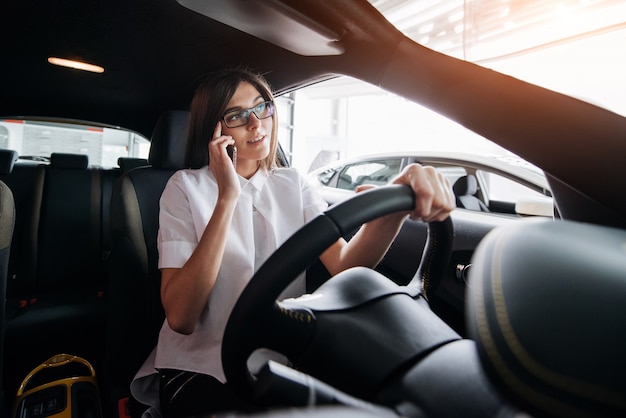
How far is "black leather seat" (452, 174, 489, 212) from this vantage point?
2.20 metres

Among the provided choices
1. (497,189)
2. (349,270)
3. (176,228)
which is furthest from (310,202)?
(497,189)

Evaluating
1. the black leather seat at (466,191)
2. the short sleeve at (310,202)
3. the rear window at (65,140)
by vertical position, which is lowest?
the short sleeve at (310,202)

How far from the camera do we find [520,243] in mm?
373

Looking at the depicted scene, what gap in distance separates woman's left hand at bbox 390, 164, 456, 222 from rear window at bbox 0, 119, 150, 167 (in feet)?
9.36

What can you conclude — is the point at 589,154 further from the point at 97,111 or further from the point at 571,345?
the point at 97,111

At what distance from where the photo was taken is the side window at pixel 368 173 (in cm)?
295

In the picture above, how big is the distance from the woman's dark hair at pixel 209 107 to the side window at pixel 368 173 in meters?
1.83

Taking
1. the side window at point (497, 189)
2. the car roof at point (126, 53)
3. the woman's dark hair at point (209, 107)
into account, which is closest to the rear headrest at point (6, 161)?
the car roof at point (126, 53)

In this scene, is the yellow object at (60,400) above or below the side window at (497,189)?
below

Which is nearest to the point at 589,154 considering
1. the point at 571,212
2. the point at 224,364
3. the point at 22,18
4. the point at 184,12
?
the point at 571,212

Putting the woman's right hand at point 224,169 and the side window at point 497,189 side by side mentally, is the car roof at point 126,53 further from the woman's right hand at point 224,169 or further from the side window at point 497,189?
the side window at point 497,189

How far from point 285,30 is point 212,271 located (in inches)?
32.0

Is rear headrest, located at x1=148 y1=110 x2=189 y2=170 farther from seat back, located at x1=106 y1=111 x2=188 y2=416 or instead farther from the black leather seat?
the black leather seat

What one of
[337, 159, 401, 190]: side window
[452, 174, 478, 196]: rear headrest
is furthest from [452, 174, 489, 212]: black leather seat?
[337, 159, 401, 190]: side window
